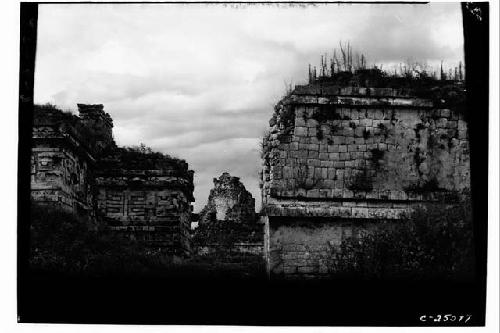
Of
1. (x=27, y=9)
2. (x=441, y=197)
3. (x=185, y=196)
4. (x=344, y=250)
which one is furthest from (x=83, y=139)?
(x=441, y=197)

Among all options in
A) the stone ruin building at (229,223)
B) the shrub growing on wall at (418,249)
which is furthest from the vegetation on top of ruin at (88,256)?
the stone ruin building at (229,223)

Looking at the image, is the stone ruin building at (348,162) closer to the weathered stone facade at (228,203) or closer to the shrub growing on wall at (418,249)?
the shrub growing on wall at (418,249)

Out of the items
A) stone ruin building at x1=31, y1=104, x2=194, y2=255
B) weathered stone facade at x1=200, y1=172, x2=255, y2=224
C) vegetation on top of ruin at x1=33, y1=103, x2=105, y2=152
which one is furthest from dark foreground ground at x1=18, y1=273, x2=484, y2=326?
weathered stone facade at x1=200, y1=172, x2=255, y2=224

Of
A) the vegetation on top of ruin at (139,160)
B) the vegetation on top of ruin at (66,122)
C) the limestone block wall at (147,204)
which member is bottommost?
the limestone block wall at (147,204)

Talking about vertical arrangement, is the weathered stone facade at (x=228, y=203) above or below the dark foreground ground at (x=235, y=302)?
above

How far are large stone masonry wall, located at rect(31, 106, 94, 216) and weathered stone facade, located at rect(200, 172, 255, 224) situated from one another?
25.1 feet

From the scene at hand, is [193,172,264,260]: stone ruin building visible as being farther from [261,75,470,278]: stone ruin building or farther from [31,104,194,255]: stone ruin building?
[261,75,470,278]: stone ruin building

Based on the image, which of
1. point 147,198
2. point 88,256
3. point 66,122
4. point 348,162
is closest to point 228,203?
point 147,198

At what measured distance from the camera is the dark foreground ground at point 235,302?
34.7 feet

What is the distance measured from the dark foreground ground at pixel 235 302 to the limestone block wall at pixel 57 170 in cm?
172

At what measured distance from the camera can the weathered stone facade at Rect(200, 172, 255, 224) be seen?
21141 mm

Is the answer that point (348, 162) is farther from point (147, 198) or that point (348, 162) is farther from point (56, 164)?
point (56, 164)

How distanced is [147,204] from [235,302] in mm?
4256

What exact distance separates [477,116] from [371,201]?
7.18 ft
